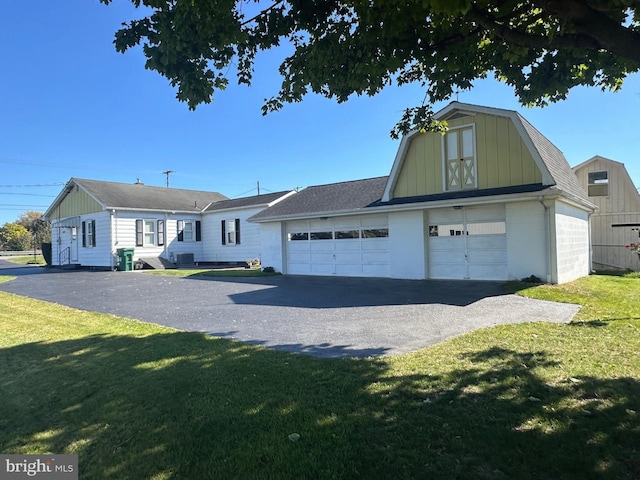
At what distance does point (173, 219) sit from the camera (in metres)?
26.5

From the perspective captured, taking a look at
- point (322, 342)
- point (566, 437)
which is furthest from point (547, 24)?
point (322, 342)

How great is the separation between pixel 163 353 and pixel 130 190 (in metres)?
25.0

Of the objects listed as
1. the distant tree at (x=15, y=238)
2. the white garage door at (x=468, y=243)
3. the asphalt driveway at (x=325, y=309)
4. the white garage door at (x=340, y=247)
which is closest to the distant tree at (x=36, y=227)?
the distant tree at (x=15, y=238)

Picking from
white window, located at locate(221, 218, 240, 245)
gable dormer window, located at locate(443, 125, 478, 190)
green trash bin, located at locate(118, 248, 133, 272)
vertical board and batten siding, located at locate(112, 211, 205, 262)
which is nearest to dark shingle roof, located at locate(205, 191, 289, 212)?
white window, located at locate(221, 218, 240, 245)

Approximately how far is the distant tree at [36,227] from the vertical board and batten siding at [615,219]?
166 feet

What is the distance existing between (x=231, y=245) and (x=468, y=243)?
16579 mm

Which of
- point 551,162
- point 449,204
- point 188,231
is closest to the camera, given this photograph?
point 449,204

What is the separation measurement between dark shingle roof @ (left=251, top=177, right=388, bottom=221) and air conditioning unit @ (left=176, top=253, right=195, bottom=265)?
900 centimetres

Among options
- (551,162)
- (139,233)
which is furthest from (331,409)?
(139,233)

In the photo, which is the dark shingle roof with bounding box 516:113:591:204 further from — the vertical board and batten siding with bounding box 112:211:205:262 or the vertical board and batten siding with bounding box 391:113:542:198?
the vertical board and batten siding with bounding box 112:211:205:262

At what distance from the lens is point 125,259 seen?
2297 centimetres

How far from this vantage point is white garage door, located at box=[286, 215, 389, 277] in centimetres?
1593

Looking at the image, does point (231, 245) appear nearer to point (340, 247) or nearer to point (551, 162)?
point (340, 247)

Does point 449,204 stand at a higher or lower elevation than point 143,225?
lower
